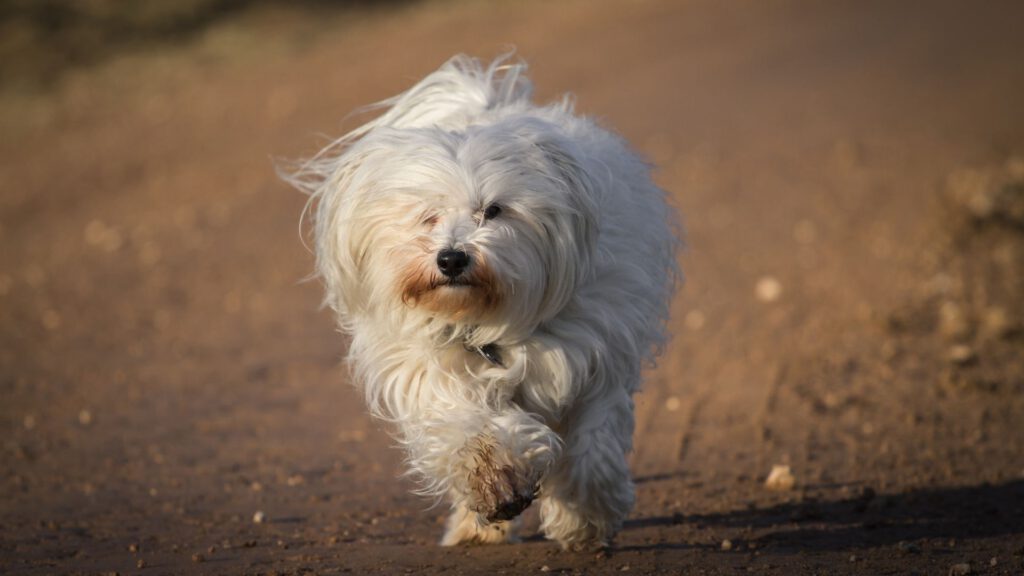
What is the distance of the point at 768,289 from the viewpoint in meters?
9.94

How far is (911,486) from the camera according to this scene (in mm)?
6141

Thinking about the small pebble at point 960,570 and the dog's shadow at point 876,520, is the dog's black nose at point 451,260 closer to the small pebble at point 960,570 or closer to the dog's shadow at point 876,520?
Answer: the dog's shadow at point 876,520

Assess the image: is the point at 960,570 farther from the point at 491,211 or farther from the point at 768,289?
the point at 768,289

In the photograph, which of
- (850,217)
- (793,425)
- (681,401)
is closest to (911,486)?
(793,425)

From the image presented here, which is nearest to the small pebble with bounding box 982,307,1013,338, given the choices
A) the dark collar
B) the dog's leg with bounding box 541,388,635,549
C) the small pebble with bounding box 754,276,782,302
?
the small pebble with bounding box 754,276,782,302

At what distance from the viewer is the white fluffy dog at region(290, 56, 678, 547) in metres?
4.57

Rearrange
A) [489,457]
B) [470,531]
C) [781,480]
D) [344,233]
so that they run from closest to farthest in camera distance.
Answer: [489,457]
[344,233]
[470,531]
[781,480]

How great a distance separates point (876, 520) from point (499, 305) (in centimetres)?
222

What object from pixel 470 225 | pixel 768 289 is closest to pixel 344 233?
pixel 470 225

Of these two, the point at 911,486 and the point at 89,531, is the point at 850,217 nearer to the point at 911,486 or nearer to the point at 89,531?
the point at 911,486

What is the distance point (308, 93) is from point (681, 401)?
10.9 meters

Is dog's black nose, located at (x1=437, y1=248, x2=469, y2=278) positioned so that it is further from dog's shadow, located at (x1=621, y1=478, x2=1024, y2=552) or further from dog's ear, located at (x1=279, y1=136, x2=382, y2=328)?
dog's shadow, located at (x1=621, y1=478, x2=1024, y2=552)

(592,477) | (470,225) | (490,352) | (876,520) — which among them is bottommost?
(876,520)

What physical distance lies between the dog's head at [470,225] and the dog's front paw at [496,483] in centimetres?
A: 50
